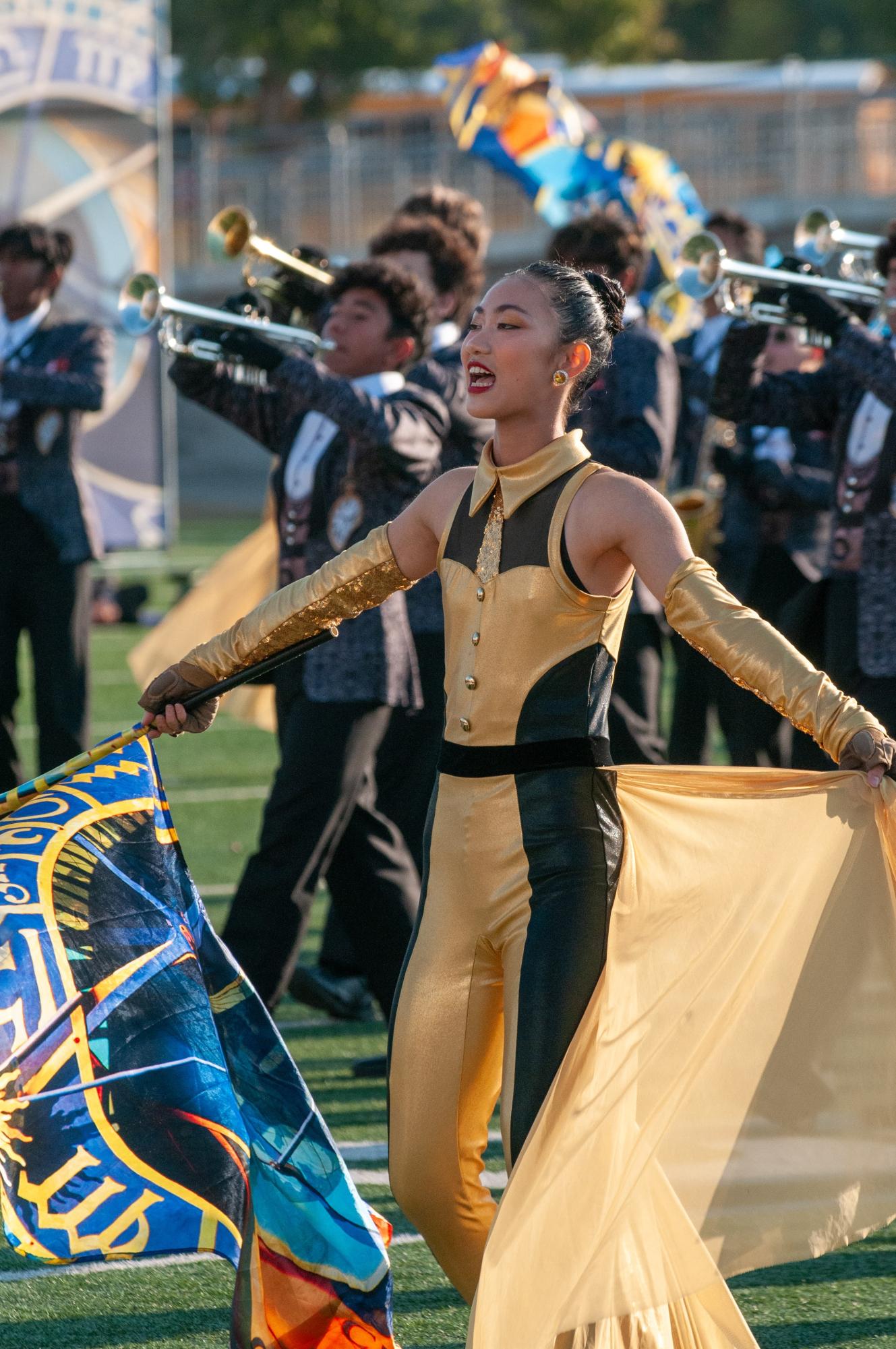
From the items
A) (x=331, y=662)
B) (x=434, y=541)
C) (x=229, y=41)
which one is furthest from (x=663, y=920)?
(x=229, y=41)

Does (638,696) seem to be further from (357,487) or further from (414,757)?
(357,487)

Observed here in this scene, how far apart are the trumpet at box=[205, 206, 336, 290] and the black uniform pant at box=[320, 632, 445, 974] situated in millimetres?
1415

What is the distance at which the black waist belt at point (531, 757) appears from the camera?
3158mm

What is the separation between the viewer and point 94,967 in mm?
3369

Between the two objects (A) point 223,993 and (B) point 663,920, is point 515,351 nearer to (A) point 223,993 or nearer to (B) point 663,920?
(B) point 663,920

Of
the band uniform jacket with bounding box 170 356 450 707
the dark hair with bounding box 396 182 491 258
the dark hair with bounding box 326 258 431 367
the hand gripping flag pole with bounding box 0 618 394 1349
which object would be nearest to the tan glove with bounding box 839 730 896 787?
the hand gripping flag pole with bounding box 0 618 394 1349

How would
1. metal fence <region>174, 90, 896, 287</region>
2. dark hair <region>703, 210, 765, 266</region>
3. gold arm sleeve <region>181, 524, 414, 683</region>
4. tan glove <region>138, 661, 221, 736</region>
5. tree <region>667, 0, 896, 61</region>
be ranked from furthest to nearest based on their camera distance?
tree <region>667, 0, 896, 61</region>, metal fence <region>174, 90, 896, 287</region>, dark hair <region>703, 210, 765, 266</region>, tan glove <region>138, 661, 221, 736</region>, gold arm sleeve <region>181, 524, 414, 683</region>

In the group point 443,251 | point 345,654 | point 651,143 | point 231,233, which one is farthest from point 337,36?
point 345,654

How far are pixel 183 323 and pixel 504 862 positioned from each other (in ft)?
11.7

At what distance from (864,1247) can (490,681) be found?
1646mm

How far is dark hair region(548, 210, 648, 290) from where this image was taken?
6223 millimetres

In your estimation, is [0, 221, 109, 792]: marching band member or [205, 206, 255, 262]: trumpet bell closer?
[205, 206, 255, 262]: trumpet bell

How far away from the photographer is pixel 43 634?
23.9 ft

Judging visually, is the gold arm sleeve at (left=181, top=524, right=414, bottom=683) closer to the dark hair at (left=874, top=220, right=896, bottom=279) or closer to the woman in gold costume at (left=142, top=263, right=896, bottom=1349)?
the woman in gold costume at (left=142, top=263, right=896, bottom=1349)
